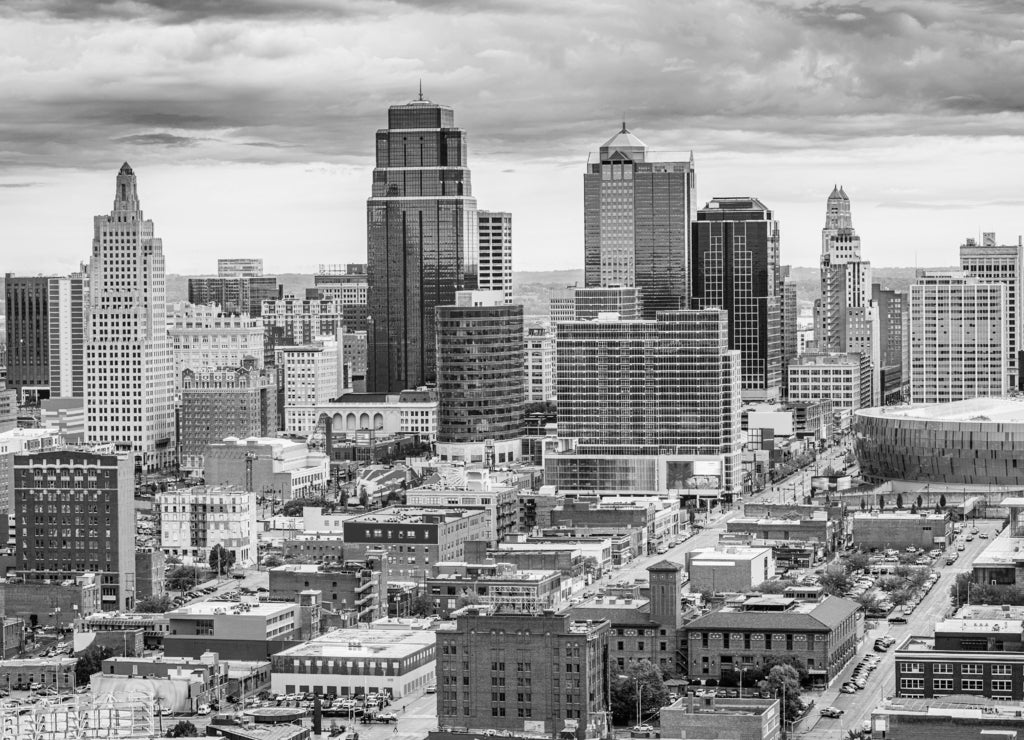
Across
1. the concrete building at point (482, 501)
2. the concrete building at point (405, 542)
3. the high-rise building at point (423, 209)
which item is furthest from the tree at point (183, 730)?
the high-rise building at point (423, 209)

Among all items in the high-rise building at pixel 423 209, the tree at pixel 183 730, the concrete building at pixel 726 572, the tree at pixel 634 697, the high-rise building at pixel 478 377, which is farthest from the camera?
the high-rise building at pixel 423 209

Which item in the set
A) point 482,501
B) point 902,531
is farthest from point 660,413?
point 902,531

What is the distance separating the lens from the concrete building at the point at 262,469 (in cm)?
14738

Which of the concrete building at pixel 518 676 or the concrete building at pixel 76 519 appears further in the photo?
the concrete building at pixel 76 519

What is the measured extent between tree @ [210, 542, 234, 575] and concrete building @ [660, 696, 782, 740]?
4333cm

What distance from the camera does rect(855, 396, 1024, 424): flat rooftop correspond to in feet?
494

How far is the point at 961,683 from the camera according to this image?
85.2m

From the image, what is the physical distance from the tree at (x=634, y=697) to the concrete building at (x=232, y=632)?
15363mm

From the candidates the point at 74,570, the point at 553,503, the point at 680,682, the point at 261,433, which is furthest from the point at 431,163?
the point at 680,682

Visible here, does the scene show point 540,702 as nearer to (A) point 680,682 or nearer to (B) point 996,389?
(A) point 680,682

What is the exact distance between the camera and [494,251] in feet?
639

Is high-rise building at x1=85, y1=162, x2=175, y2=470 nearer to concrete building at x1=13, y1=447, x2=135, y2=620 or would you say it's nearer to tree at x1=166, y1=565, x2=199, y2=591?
tree at x1=166, y1=565, x2=199, y2=591

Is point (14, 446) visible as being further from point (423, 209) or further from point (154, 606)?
point (423, 209)

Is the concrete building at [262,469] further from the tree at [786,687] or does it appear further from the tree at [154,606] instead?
the tree at [786,687]
